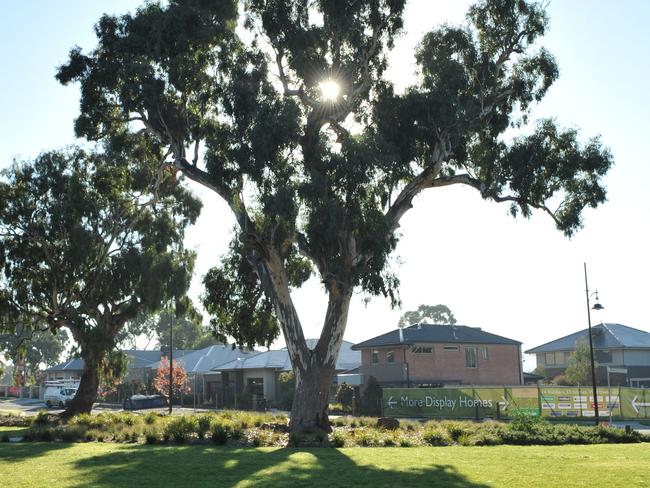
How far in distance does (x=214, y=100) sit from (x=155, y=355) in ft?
224

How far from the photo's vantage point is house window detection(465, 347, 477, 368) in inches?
2270

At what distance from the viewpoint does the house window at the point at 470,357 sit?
5766cm

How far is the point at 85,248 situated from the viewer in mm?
35906

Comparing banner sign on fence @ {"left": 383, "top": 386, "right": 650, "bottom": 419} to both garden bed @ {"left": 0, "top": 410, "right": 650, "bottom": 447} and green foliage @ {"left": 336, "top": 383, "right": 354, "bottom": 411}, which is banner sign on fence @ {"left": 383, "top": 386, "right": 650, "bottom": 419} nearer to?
green foliage @ {"left": 336, "top": 383, "right": 354, "bottom": 411}

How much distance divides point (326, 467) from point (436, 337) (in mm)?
41232

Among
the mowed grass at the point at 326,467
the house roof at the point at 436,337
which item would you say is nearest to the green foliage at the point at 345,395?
the house roof at the point at 436,337

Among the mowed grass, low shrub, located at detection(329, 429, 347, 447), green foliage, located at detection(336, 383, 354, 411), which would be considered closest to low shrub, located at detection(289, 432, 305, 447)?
low shrub, located at detection(329, 429, 347, 447)

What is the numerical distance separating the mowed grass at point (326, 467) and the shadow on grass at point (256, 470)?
2 centimetres

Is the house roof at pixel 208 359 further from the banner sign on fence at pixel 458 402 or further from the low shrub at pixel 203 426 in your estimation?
the low shrub at pixel 203 426

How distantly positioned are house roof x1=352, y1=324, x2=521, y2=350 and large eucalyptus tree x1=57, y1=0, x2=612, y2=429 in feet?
85.4

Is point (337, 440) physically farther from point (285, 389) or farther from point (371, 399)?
point (285, 389)

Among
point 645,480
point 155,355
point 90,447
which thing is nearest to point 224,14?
point 90,447

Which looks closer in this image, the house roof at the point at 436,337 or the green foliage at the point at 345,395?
the green foliage at the point at 345,395

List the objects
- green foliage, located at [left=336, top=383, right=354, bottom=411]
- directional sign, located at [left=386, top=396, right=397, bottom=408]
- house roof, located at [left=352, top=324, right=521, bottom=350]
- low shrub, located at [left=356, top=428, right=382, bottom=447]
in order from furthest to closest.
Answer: house roof, located at [left=352, top=324, right=521, bottom=350] < green foliage, located at [left=336, top=383, right=354, bottom=411] < directional sign, located at [left=386, top=396, right=397, bottom=408] < low shrub, located at [left=356, top=428, right=382, bottom=447]
